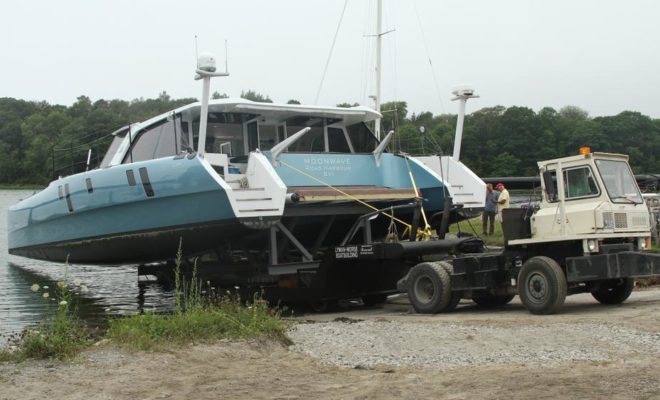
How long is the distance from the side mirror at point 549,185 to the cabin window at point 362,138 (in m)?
4.50

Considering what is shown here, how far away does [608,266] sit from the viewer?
9609 millimetres

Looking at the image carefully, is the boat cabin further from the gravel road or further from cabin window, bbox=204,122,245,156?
the gravel road

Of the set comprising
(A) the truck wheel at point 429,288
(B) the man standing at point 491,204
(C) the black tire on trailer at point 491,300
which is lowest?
(C) the black tire on trailer at point 491,300

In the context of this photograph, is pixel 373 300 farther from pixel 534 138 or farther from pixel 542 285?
pixel 534 138

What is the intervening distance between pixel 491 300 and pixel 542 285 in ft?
5.77

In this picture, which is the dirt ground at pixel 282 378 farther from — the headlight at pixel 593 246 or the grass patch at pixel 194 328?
the headlight at pixel 593 246

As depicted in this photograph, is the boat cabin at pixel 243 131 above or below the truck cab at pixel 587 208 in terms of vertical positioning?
above

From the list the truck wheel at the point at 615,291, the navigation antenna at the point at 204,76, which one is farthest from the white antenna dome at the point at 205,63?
the truck wheel at the point at 615,291

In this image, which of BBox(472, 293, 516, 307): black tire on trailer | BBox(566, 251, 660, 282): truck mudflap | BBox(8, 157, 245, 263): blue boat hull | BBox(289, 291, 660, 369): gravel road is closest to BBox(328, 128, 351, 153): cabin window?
BBox(8, 157, 245, 263): blue boat hull

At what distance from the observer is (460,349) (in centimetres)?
745

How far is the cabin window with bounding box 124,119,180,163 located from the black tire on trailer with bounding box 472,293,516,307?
18.2 ft

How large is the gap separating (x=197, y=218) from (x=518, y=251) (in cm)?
476

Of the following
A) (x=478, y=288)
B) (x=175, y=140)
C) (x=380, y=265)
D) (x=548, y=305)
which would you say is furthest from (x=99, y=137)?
(x=548, y=305)

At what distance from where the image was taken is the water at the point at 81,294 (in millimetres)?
13164
